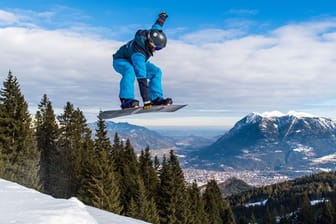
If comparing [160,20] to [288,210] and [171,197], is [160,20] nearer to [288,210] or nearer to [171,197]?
[171,197]

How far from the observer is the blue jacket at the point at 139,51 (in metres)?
8.12

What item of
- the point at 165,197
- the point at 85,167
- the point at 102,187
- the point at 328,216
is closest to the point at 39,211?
the point at 102,187

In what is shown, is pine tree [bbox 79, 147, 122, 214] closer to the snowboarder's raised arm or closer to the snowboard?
the snowboard

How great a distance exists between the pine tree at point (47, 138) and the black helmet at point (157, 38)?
41.8 m

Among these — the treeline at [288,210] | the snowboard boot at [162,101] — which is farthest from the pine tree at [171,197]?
the treeline at [288,210]

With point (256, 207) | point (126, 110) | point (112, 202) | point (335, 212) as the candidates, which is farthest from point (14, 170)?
point (256, 207)

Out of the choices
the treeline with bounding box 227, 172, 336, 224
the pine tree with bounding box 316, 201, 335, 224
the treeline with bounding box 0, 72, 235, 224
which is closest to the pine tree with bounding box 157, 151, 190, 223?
the treeline with bounding box 0, 72, 235, 224

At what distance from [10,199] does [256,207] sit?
184 metres

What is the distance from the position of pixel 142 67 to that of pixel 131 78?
31cm

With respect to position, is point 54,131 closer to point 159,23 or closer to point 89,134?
point 89,134

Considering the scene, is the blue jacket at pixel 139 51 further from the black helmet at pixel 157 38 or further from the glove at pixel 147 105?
the glove at pixel 147 105

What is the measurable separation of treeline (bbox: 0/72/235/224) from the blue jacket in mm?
27534

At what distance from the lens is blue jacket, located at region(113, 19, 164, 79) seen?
812 centimetres

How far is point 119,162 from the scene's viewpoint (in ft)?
171
